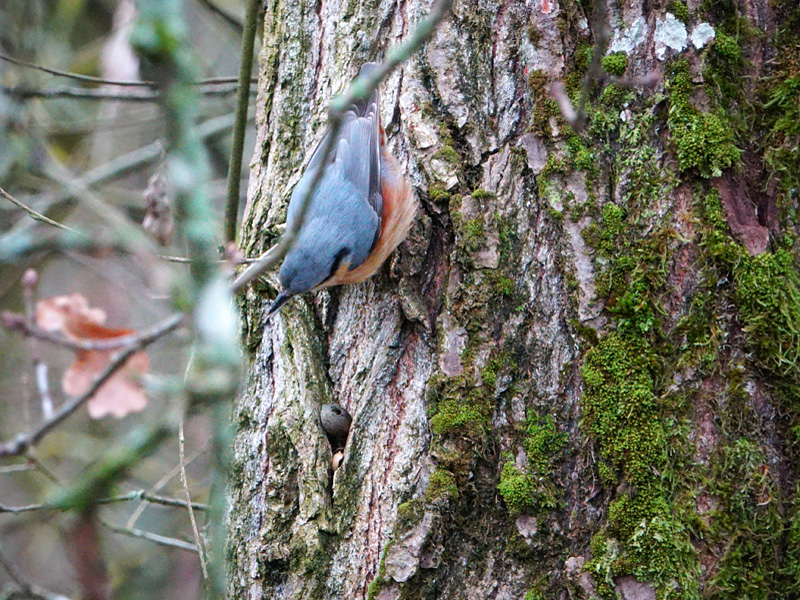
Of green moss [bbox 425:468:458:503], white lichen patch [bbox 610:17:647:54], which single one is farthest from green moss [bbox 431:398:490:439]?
white lichen patch [bbox 610:17:647:54]

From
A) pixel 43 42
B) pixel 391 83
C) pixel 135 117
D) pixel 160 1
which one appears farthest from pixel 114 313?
pixel 160 1

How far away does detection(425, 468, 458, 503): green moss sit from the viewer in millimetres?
1970

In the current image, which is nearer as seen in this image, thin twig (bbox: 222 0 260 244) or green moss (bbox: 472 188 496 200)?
green moss (bbox: 472 188 496 200)

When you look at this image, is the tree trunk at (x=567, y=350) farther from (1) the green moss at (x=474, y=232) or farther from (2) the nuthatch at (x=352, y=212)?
(2) the nuthatch at (x=352, y=212)

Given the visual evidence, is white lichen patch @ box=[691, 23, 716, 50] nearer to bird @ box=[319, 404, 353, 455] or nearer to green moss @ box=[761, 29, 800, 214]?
green moss @ box=[761, 29, 800, 214]

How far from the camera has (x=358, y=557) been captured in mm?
2068

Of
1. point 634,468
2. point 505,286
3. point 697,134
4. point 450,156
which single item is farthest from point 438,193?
point 634,468

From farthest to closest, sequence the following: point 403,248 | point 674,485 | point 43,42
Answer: point 43,42 → point 403,248 → point 674,485

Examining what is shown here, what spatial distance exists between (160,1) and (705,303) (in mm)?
1576

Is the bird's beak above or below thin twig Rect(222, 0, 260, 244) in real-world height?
below

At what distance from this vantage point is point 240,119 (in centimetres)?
301

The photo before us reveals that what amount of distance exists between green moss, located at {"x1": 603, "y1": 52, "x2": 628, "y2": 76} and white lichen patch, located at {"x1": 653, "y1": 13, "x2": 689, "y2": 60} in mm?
91

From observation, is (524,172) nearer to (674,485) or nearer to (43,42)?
(674,485)

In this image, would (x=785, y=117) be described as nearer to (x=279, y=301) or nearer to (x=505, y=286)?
(x=505, y=286)
